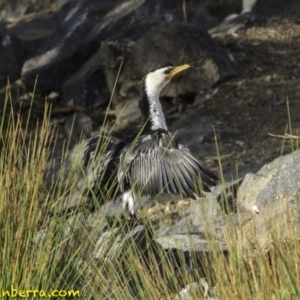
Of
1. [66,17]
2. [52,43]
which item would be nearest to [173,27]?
[52,43]

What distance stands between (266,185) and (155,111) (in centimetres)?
182

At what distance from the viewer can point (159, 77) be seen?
947cm

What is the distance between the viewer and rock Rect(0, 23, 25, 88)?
14812 mm

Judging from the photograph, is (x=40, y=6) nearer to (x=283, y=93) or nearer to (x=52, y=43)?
(x=52, y=43)

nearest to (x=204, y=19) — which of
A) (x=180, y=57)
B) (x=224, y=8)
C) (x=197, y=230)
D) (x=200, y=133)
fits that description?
(x=224, y=8)

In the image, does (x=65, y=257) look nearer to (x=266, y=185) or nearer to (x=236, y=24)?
(x=266, y=185)

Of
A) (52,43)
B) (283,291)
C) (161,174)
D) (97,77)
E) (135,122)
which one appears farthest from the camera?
(52,43)

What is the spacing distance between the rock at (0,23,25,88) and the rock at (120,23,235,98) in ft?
7.77

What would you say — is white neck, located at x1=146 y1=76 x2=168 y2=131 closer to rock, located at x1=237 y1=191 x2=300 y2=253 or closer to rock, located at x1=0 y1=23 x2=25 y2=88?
rock, located at x1=237 y1=191 x2=300 y2=253

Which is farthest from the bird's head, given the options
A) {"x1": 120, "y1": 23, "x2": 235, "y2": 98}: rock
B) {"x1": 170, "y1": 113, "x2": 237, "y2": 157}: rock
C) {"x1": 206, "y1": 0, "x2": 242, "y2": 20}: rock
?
{"x1": 206, "y1": 0, "x2": 242, "y2": 20}: rock

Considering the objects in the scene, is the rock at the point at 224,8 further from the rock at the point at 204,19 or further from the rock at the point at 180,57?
the rock at the point at 180,57

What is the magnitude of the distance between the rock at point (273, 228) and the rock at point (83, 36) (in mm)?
8619

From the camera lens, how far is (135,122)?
41.2ft

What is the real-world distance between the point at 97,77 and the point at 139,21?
1176 mm
